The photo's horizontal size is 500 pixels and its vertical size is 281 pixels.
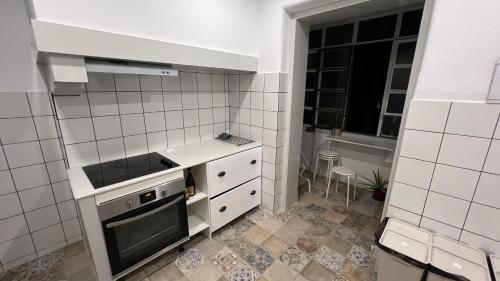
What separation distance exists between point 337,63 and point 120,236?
9.89ft

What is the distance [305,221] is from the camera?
6.63ft

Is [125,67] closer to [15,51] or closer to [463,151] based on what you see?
[15,51]

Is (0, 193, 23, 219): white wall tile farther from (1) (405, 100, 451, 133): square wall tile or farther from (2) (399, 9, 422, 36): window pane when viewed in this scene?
(2) (399, 9, 422, 36): window pane

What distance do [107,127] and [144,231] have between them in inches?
30.9

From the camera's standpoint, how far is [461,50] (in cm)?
100

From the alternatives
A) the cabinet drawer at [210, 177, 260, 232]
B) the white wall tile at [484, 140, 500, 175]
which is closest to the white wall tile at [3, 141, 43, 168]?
the cabinet drawer at [210, 177, 260, 232]

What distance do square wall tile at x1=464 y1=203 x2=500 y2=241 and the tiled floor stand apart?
70 centimetres

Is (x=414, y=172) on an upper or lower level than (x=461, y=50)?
lower

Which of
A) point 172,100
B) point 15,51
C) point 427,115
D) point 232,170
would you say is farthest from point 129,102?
point 427,115

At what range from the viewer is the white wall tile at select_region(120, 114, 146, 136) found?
156 centimetres

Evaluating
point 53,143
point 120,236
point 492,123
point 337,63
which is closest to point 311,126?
point 337,63

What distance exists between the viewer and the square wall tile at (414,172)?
1173 mm

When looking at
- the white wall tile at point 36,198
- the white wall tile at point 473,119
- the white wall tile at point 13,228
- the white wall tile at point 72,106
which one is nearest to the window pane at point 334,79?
the white wall tile at point 473,119

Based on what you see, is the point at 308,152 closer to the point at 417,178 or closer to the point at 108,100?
the point at 417,178
